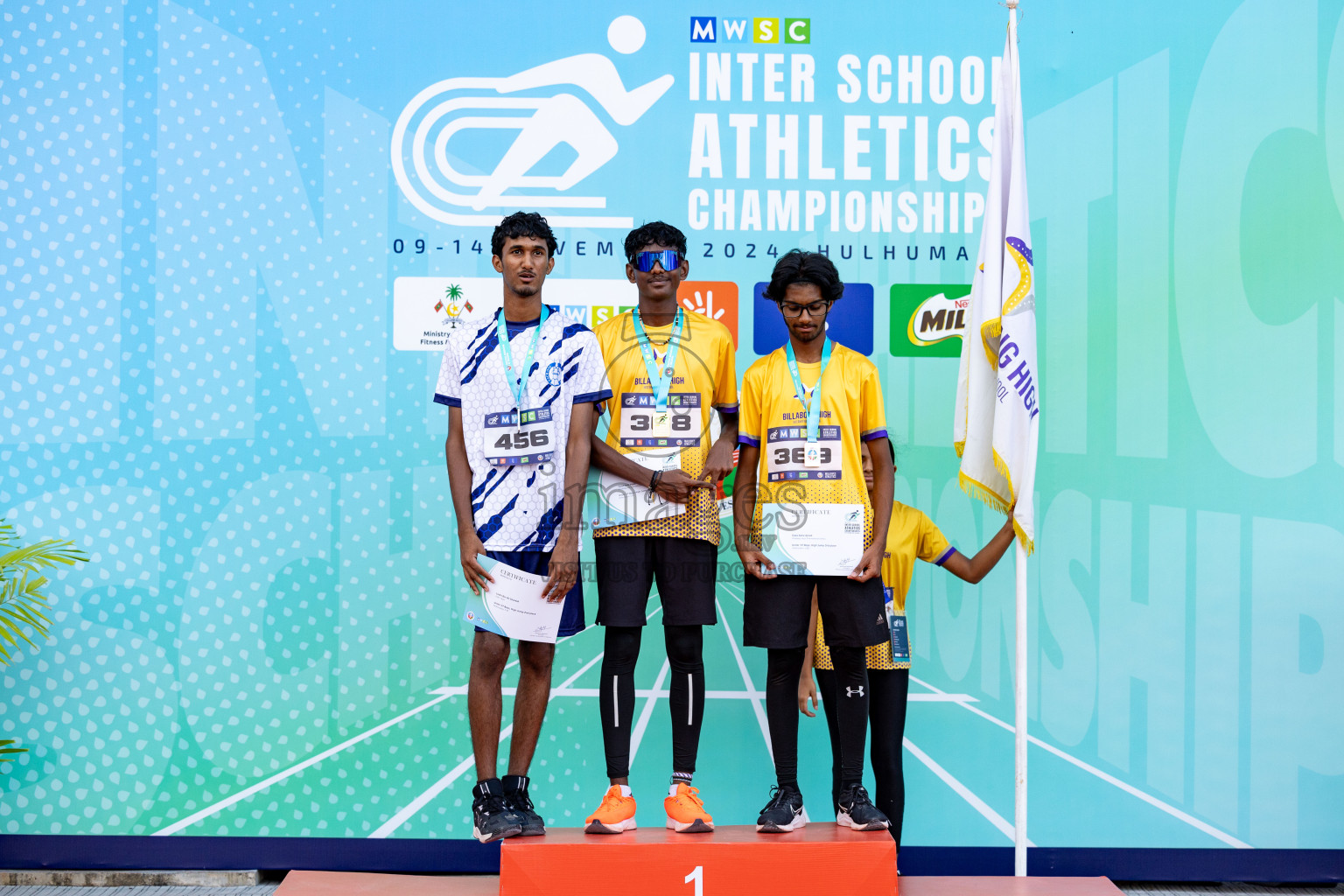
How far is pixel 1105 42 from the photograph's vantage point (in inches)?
134

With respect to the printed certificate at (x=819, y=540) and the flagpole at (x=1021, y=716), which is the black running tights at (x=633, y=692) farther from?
the flagpole at (x=1021, y=716)

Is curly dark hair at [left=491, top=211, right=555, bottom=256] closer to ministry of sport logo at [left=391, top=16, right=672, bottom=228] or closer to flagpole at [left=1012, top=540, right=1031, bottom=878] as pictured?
ministry of sport logo at [left=391, top=16, right=672, bottom=228]

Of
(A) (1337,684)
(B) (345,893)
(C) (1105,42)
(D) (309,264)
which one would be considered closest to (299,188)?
(D) (309,264)

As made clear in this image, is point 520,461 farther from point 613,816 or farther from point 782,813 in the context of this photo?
point 782,813

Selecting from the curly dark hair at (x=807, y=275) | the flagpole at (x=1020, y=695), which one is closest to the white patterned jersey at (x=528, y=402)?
the curly dark hair at (x=807, y=275)

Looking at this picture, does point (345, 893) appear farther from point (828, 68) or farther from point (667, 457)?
point (828, 68)

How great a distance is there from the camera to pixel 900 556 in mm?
2893

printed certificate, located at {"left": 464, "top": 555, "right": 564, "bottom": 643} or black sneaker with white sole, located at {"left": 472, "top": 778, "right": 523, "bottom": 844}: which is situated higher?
printed certificate, located at {"left": 464, "top": 555, "right": 564, "bottom": 643}

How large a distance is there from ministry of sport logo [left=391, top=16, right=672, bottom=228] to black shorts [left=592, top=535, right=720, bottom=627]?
139 centimetres

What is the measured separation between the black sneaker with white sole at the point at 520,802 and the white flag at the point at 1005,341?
168cm

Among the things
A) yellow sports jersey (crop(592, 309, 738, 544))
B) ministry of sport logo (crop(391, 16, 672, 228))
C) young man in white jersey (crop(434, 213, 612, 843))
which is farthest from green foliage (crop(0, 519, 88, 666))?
yellow sports jersey (crop(592, 309, 738, 544))

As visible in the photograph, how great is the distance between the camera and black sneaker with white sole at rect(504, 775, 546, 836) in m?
2.52

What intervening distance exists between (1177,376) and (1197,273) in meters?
0.40

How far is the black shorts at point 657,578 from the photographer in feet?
8.46
